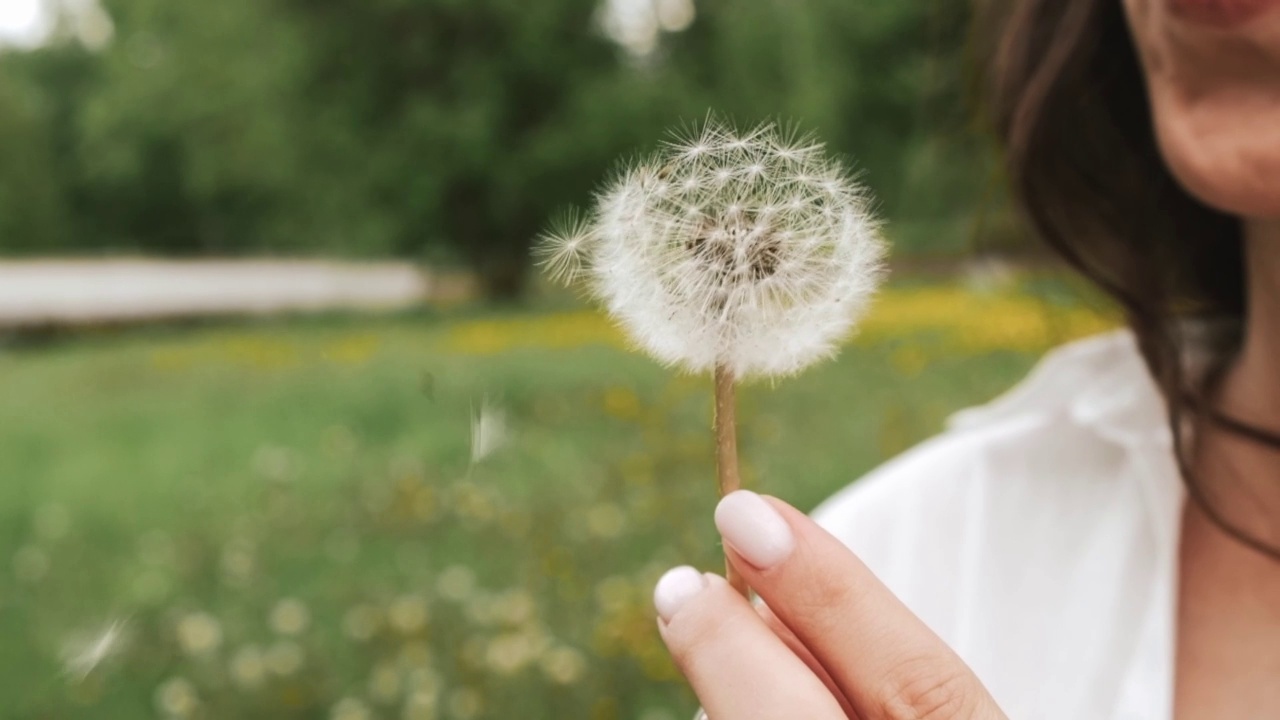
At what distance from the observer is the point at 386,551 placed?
3730 mm

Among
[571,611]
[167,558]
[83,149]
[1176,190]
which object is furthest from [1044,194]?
[83,149]

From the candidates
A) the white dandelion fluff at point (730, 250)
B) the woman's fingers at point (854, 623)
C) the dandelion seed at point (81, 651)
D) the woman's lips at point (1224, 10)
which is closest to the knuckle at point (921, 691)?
the woman's fingers at point (854, 623)

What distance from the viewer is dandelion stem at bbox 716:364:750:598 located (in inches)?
26.3

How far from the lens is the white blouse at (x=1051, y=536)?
4.45 feet

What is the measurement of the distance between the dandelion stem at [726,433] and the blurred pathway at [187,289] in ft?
28.3

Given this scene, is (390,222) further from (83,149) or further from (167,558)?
(83,149)

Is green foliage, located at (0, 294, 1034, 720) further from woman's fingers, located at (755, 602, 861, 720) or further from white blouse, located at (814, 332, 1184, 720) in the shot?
white blouse, located at (814, 332, 1184, 720)

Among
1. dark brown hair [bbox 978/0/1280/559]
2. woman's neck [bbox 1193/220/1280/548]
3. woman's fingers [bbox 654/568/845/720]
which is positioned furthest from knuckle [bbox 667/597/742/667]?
dark brown hair [bbox 978/0/1280/559]

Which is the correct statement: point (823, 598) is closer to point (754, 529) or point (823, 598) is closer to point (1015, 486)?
point (754, 529)

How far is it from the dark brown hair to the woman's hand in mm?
1083

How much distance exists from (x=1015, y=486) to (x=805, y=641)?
0.94 metres

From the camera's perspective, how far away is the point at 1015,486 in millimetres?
1606

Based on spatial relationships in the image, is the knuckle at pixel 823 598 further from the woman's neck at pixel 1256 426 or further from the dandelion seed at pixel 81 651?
the dandelion seed at pixel 81 651

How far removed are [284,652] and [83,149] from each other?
2760cm
